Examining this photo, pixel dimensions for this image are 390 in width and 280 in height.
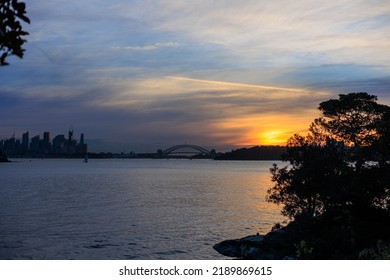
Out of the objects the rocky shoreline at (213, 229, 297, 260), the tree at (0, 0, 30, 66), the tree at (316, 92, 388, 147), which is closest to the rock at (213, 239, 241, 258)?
the rocky shoreline at (213, 229, 297, 260)

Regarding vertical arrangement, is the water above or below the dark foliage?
below

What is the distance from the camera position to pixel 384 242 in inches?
885

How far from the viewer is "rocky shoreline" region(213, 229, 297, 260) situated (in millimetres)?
29156

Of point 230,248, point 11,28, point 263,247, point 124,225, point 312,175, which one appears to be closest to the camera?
point 11,28

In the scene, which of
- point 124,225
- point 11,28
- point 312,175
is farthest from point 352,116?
point 11,28

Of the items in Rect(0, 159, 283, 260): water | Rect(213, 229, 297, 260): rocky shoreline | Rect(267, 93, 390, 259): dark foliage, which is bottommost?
Rect(0, 159, 283, 260): water

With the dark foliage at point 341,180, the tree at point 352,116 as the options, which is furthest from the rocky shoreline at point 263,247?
the tree at point 352,116

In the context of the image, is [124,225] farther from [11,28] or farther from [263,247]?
[11,28]

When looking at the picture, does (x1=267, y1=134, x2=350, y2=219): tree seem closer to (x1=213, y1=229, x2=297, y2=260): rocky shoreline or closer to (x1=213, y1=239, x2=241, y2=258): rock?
(x1=213, y1=229, x2=297, y2=260): rocky shoreline

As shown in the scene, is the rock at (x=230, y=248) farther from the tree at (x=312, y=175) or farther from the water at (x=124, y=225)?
the tree at (x=312, y=175)

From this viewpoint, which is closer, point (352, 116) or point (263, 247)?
point (263, 247)

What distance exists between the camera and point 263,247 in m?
30.6

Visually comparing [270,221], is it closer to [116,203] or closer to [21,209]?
[116,203]
